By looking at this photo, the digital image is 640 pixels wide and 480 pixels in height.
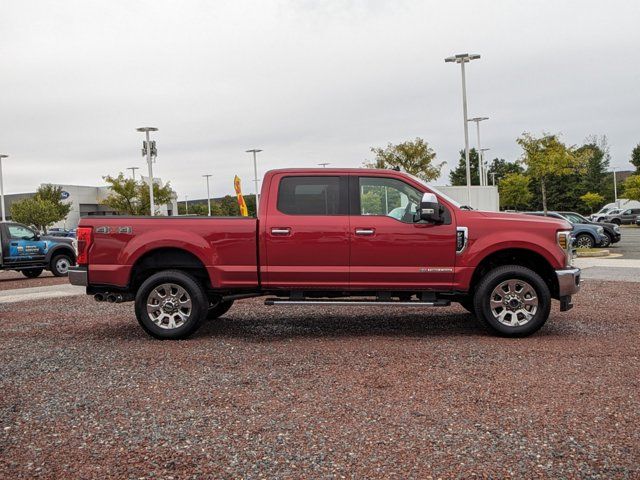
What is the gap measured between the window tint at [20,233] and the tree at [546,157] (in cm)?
1789

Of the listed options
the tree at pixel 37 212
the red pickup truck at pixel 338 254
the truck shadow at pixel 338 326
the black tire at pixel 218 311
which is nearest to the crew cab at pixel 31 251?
the black tire at pixel 218 311

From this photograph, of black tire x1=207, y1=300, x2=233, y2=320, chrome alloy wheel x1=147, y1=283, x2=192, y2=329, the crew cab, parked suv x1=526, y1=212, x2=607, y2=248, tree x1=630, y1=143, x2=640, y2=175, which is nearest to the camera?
chrome alloy wheel x1=147, y1=283, x2=192, y2=329

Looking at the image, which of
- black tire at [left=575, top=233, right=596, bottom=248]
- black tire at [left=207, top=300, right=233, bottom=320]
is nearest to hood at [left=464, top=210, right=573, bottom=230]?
black tire at [left=207, top=300, right=233, bottom=320]

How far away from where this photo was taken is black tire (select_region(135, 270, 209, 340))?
7.43 meters

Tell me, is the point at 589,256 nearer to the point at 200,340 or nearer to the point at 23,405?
the point at 200,340

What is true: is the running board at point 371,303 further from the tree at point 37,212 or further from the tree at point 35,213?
the tree at point 37,212

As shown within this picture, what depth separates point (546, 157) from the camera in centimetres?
2489

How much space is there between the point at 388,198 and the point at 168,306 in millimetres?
2852

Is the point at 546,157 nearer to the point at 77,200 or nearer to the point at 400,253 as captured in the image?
the point at 400,253

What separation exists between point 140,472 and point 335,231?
410 centimetres

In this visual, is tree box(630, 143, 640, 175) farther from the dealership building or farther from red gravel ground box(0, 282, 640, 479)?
red gravel ground box(0, 282, 640, 479)

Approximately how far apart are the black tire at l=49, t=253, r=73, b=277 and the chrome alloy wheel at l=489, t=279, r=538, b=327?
14952 millimetres

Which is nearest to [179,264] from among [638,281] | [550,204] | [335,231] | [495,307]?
[335,231]

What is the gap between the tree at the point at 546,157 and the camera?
2489 centimetres
